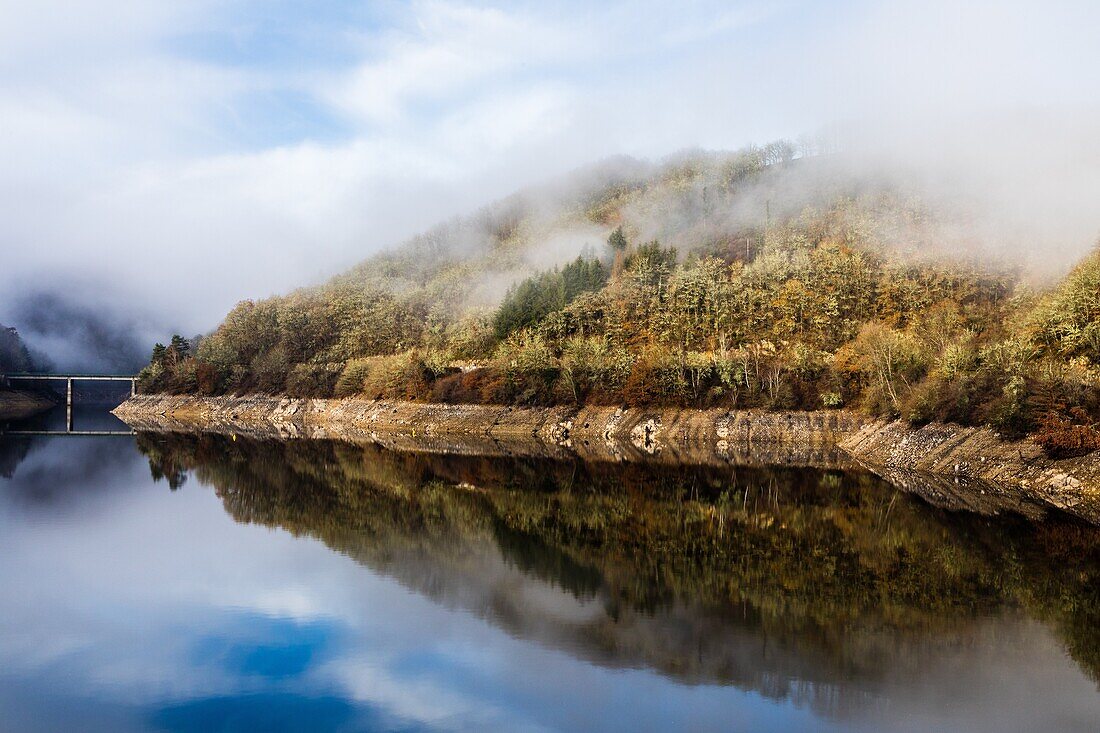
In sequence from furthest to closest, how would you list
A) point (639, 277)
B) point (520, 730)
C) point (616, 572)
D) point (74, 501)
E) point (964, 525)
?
1. point (639, 277)
2. point (74, 501)
3. point (964, 525)
4. point (616, 572)
5. point (520, 730)

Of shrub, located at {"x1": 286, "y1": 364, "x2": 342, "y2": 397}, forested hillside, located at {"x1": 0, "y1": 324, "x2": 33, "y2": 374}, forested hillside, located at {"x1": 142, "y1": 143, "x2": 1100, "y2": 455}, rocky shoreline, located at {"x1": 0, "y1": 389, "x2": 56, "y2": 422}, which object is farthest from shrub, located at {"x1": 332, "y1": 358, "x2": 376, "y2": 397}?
forested hillside, located at {"x1": 0, "y1": 324, "x2": 33, "y2": 374}

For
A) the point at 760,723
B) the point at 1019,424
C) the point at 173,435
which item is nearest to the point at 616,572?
the point at 760,723

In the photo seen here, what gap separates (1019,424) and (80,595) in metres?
40.4

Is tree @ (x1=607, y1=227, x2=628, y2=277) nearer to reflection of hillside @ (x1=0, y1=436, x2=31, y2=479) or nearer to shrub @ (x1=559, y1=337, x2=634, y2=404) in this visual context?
shrub @ (x1=559, y1=337, x2=634, y2=404)

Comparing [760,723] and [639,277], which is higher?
[639,277]

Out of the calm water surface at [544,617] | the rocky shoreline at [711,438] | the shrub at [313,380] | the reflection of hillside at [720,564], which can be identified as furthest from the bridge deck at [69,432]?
the calm water surface at [544,617]

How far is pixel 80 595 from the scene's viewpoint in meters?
19.5

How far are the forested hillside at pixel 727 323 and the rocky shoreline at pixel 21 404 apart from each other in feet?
91.2

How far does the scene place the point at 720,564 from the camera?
22828 mm

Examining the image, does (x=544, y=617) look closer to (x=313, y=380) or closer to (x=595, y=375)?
(x=595, y=375)

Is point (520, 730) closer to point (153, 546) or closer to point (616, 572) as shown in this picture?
point (616, 572)

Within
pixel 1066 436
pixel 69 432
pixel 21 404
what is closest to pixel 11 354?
pixel 21 404

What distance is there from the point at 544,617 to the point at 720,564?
713 cm

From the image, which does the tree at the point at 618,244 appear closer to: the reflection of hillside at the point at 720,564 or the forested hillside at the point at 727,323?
the forested hillside at the point at 727,323
